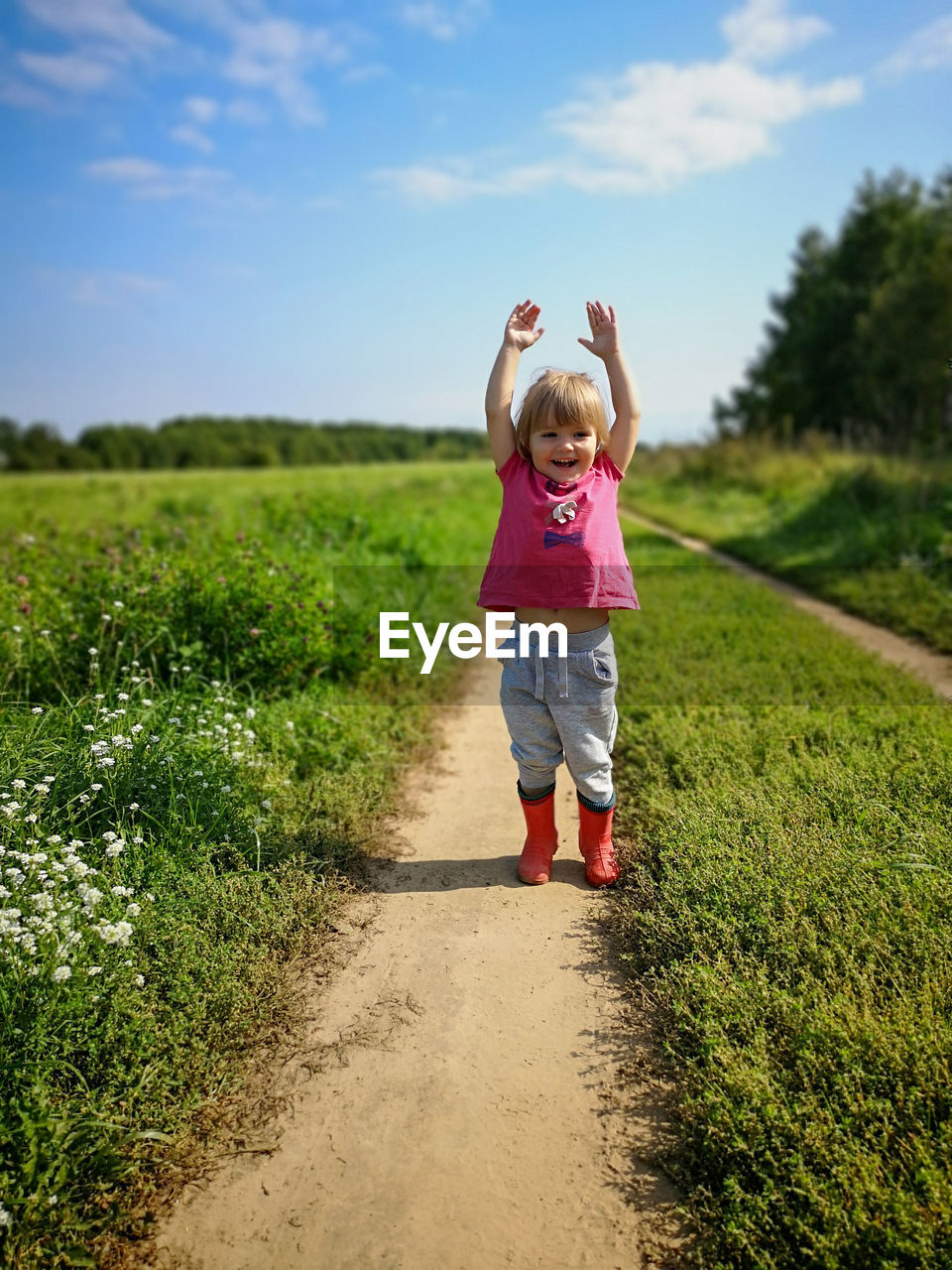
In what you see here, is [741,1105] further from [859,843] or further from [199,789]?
[199,789]

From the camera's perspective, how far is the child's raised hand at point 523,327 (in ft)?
11.8

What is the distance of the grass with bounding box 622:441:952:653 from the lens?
8.70 meters

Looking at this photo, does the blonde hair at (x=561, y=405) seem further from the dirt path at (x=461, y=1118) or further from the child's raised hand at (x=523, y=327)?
the dirt path at (x=461, y=1118)

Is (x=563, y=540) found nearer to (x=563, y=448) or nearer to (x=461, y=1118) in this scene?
(x=563, y=448)

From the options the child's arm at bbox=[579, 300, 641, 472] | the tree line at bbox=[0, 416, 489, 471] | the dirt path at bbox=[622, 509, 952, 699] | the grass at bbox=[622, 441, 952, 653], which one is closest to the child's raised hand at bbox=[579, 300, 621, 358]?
the child's arm at bbox=[579, 300, 641, 472]

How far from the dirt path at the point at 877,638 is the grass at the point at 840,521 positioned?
0.47 ft

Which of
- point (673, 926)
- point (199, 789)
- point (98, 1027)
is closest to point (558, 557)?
point (673, 926)

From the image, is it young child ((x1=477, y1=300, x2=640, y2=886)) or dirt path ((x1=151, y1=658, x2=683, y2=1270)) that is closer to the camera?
dirt path ((x1=151, y1=658, x2=683, y2=1270))

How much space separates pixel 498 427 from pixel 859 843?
7.25 ft

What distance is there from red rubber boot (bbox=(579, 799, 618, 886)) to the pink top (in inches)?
35.3

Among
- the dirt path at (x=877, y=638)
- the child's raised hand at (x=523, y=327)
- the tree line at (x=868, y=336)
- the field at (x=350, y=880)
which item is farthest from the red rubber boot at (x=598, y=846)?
the tree line at (x=868, y=336)

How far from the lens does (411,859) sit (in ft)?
13.1

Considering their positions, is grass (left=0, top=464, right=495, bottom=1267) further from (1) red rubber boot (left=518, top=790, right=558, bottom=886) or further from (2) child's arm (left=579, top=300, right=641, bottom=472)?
(2) child's arm (left=579, top=300, right=641, bottom=472)

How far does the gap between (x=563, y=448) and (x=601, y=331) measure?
1.75ft
